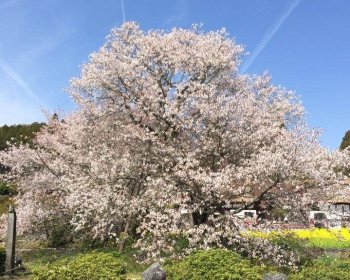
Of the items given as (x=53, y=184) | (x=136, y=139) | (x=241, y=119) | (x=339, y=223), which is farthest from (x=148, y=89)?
(x=339, y=223)

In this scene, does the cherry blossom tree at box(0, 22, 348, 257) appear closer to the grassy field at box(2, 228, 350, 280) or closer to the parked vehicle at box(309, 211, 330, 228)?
the grassy field at box(2, 228, 350, 280)

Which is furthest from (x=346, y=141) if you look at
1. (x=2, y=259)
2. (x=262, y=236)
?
(x=2, y=259)

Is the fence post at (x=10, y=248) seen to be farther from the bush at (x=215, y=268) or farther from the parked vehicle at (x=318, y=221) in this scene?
the parked vehicle at (x=318, y=221)

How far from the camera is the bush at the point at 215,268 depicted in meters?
11.2

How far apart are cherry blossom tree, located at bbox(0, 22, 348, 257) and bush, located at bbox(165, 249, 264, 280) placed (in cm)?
438

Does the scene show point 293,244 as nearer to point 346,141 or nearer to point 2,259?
point 2,259

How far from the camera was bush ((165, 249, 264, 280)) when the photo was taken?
11250mm

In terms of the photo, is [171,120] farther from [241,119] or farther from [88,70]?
[88,70]

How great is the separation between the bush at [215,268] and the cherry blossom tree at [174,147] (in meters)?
4.38

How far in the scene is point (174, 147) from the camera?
19.5 m

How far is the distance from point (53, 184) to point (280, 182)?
14.8 meters

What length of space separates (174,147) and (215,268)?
8.40 meters

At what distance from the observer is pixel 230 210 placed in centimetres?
1842

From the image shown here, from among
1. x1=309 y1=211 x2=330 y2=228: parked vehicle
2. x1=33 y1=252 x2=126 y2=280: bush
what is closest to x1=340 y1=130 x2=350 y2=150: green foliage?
x1=309 y1=211 x2=330 y2=228: parked vehicle
